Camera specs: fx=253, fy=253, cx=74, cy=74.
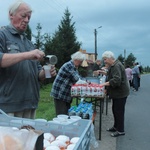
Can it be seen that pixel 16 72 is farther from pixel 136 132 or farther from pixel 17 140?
pixel 136 132

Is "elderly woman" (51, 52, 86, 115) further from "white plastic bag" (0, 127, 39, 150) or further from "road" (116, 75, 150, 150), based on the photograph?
"white plastic bag" (0, 127, 39, 150)

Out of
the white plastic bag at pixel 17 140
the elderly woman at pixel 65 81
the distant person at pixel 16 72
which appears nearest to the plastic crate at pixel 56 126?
the distant person at pixel 16 72

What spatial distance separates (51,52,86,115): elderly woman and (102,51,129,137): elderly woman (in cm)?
80

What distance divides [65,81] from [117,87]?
1.25 metres

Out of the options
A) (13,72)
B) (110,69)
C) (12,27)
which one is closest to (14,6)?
(12,27)

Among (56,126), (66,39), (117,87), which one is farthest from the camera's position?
(66,39)

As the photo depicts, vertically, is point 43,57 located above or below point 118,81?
above

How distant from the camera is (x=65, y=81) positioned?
16.2 ft

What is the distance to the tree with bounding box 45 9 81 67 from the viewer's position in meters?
28.9

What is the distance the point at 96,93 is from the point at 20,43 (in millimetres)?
3061

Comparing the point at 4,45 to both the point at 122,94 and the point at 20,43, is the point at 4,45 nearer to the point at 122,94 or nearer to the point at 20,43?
the point at 20,43

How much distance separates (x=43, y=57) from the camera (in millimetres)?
1951

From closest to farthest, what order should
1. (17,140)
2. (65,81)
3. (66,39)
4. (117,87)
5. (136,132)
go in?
1. (17,140)
2. (65,81)
3. (117,87)
4. (136,132)
5. (66,39)

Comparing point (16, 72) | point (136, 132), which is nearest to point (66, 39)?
point (136, 132)
